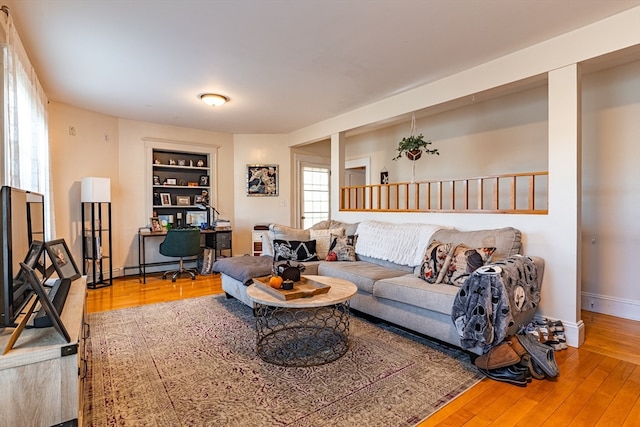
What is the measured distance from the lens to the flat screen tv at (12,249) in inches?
50.4

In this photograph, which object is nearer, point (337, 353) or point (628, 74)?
point (337, 353)

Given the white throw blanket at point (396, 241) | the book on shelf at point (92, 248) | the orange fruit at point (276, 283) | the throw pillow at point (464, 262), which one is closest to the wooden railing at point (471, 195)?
the white throw blanket at point (396, 241)

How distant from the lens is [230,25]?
8.09 ft

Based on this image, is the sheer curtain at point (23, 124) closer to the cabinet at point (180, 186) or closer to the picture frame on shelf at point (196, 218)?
Answer: the cabinet at point (180, 186)

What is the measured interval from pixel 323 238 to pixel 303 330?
1510mm

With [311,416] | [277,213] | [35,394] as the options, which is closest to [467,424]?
[311,416]

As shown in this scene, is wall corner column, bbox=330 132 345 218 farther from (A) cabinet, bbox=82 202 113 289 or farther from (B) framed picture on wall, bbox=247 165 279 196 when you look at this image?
(A) cabinet, bbox=82 202 113 289

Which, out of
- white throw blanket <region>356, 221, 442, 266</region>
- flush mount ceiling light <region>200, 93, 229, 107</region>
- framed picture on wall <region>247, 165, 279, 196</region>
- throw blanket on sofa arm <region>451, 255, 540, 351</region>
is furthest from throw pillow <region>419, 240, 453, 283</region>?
framed picture on wall <region>247, 165, 279, 196</region>

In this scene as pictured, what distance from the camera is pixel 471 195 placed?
4402 mm

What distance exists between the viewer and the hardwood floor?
1719mm

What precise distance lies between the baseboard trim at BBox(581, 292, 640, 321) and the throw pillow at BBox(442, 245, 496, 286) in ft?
5.45

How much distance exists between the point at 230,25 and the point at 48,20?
1.30 meters

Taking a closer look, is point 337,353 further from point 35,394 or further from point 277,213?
point 277,213

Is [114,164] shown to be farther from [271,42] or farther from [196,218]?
[271,42]
